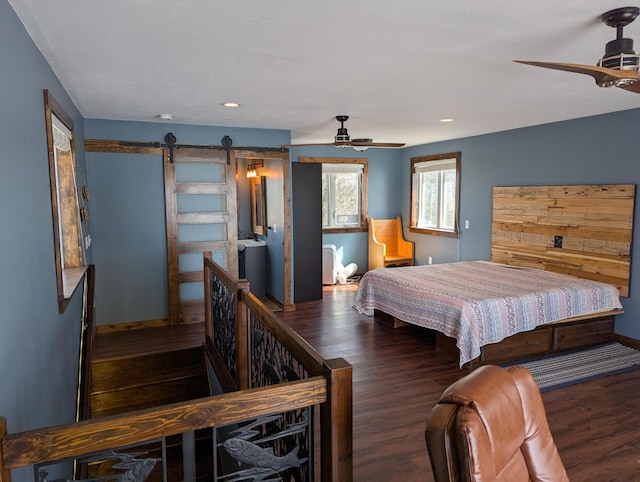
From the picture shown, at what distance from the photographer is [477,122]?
525 cm

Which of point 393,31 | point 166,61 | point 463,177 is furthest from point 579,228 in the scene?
point 166,61

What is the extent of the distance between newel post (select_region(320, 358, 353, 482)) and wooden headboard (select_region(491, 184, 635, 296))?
4.31m

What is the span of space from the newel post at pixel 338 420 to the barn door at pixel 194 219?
4.15 m

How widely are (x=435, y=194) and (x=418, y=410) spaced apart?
5.05 meters

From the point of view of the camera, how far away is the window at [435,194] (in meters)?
7.09

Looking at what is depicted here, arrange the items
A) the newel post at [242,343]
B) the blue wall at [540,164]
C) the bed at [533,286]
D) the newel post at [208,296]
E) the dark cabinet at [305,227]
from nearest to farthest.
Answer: the newel post at [242,343] < the bed at [533,286] < the newel post at [208,296] < the blue wall at [540,164] < the dark cabinet at [305,227]

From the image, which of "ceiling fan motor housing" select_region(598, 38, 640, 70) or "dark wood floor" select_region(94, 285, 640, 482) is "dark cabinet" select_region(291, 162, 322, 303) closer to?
"dark wood floor" select_region(94, 285, 640, 482)

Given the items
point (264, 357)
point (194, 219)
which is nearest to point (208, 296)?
point (194, 219)

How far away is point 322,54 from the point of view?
103 inches

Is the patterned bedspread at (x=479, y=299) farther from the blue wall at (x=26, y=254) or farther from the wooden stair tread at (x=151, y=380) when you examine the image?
the blue wall at (x=26, y=254)

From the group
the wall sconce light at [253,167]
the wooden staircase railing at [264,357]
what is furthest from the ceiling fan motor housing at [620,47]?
the wall sconce light at [253,167]

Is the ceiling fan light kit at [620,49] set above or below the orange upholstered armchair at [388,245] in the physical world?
above

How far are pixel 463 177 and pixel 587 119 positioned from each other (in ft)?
6.88

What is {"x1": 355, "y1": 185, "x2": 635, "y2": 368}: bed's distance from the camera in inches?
154
